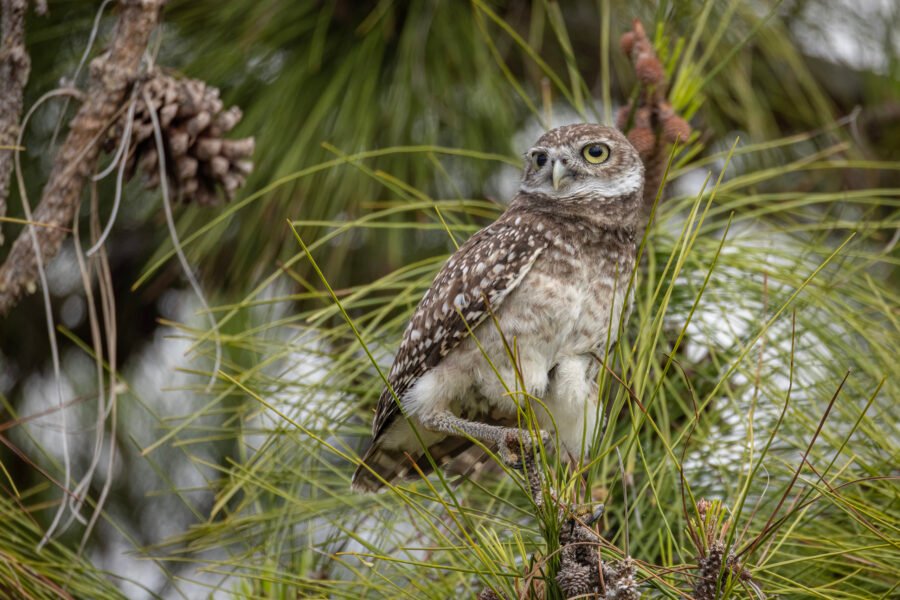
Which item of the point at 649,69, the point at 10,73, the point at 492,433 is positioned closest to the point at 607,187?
the point at 649,69

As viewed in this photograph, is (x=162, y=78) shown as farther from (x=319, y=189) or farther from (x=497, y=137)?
(x=497, y=137)

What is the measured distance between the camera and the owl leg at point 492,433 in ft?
7.12

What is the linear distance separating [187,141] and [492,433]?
1.00 m

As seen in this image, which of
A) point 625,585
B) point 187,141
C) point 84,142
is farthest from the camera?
point 187,141

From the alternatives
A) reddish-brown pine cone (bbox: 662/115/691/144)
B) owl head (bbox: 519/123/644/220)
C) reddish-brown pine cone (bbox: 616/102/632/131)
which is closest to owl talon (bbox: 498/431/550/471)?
owl head (bbox: 519/123/644/220)

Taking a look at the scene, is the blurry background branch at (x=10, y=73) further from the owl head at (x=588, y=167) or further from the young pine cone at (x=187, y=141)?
the owl head at (x=588, y=167)

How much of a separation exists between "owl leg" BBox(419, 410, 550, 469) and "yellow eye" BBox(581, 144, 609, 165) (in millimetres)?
729

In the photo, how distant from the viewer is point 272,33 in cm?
347

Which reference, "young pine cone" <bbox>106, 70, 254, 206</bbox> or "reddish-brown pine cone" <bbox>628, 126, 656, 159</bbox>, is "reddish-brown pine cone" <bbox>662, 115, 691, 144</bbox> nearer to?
"reddish-brown pine cone" <bbox>628, 126, 656, 159</bbox>

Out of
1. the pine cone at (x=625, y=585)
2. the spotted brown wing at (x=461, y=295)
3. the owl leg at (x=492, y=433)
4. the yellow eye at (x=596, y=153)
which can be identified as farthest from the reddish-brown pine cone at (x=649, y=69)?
the pine cone at (x=625, y=585)

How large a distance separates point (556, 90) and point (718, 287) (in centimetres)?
150

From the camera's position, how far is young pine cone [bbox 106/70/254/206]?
2535mm

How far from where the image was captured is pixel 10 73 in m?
2.31

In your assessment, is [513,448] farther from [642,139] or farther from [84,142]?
[84,142]
